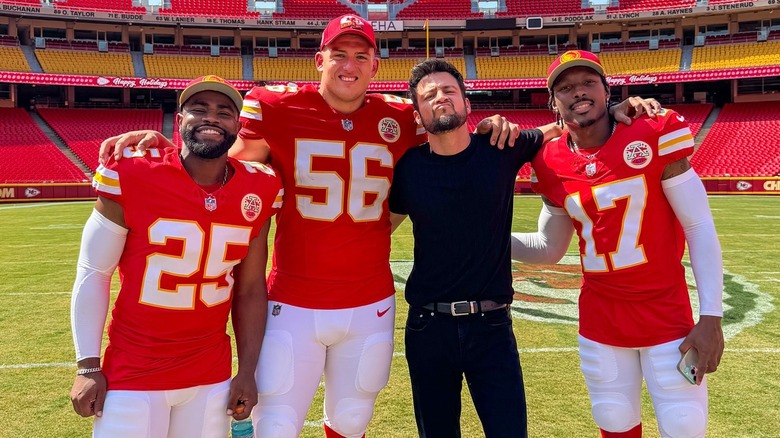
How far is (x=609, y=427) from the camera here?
7.76 ft

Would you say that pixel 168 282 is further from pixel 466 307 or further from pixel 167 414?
pixel 466 307

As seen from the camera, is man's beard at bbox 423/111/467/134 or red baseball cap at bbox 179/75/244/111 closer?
red baseball cap at bbox 179/75/244/111

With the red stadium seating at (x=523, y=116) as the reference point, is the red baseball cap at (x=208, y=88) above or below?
below

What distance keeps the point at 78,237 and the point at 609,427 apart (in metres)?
11.6

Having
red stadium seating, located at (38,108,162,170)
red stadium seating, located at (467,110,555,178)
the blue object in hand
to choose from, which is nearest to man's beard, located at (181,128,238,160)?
the blue object in hand

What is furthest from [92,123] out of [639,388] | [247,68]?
[639,388]

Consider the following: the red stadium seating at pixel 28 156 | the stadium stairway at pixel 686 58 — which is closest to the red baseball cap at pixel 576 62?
the red stadium seating at pixel 28 156

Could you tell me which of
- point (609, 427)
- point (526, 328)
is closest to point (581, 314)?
point (609, 427)

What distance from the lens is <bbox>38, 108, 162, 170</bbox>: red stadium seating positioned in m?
25.8

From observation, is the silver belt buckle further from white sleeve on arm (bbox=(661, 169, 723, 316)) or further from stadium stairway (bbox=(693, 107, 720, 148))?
stadium stairway (bbox=(693, 107, 720, 148))

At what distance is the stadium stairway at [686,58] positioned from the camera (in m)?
29.1

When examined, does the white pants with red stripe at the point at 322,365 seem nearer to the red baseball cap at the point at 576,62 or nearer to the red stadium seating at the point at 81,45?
the red baseball cap at the point at 576,62

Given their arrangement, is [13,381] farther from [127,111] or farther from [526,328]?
[127,111]

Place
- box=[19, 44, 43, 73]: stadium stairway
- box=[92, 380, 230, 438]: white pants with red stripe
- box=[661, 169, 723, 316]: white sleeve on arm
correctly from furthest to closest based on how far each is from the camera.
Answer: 1. box=[19, 44, 43, 73]: stadium stairway
2. box=[661, 169, 723, 316]: white sleeve on arm
3. box=[92, 380, 230, 438]: white pants with red stripe
